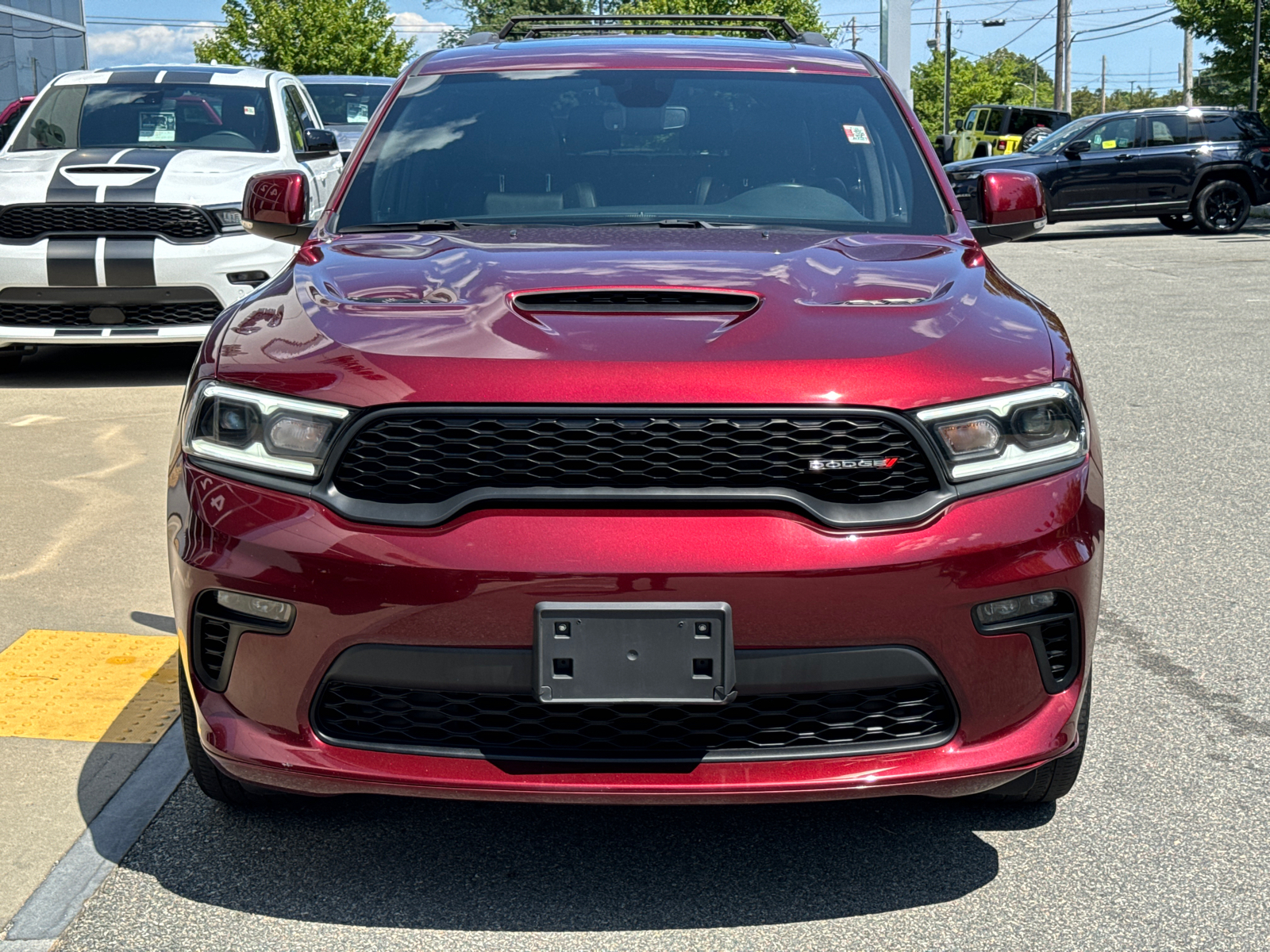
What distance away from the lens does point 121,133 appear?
396 inches

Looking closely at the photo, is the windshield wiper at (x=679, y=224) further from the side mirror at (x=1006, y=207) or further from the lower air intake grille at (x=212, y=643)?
the lower air intake grille at (x=212, y=643)

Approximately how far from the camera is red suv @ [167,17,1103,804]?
259 cm

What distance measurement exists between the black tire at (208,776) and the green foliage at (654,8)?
92.8 ft

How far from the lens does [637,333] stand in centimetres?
276

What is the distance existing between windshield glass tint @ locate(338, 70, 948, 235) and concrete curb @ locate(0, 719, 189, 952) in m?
1.44

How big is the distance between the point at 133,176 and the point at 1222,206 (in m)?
17.0

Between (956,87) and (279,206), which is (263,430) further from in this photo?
(956,87)

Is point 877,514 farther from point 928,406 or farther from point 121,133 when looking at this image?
point 121,133

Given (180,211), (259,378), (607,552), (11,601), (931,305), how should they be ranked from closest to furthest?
(607,552) < (259,378) < (931,305) < (11,601) < (180,211)

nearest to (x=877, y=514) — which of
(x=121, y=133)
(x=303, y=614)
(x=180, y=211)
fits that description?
(x=303, y=614)

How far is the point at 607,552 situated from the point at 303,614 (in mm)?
564

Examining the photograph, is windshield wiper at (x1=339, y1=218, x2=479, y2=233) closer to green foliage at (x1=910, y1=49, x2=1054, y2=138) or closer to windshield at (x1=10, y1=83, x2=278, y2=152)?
windshield at (x1=10, y1=83, x2=278, y2=152)

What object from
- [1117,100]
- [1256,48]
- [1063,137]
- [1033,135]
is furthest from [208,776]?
[1117,100]

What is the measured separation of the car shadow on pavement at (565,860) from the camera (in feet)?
9.58
